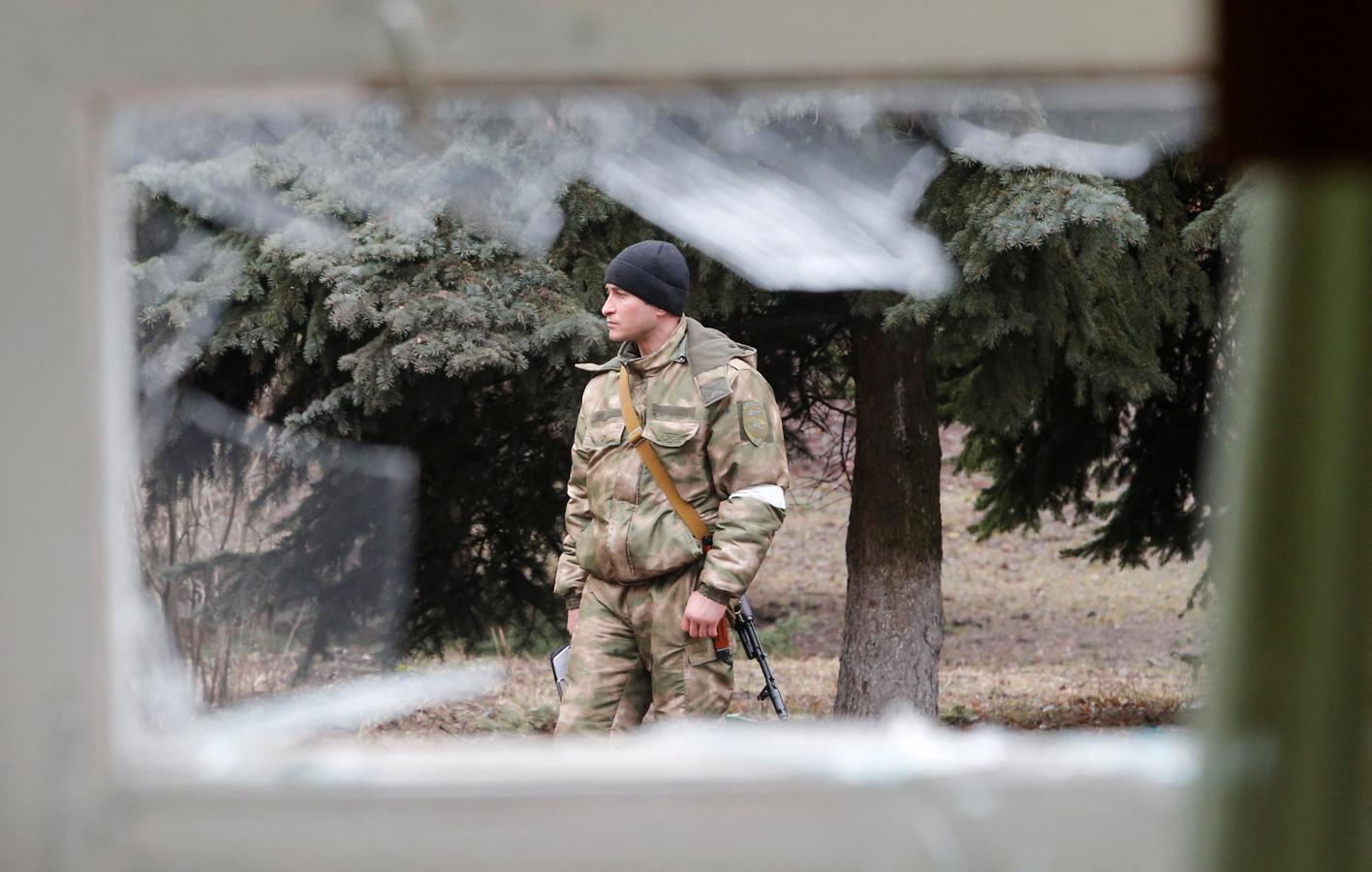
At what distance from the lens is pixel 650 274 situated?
3.17 m

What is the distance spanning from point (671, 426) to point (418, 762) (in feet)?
8.00

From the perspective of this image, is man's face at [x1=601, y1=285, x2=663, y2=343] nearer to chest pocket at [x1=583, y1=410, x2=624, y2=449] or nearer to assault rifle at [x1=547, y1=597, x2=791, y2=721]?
chest pocket at [x1=583, y1=410, x2=624, y2=449]

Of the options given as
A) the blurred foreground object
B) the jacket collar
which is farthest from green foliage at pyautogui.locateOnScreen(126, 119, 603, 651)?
the blurred foreground object

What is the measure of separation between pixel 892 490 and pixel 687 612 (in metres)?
2.65

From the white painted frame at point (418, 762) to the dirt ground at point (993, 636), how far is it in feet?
13.0

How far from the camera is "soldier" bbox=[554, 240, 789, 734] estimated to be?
3094 mm

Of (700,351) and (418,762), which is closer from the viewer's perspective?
(418,762)

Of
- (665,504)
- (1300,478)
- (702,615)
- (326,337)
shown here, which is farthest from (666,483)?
(1300,478)

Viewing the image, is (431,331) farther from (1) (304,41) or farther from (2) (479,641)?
(1) (304,41)

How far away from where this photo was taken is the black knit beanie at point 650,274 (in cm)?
318

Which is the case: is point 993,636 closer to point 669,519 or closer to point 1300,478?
point 669,519

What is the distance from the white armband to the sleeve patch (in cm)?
11

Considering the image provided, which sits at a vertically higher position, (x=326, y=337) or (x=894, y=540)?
(x=326, y=337)

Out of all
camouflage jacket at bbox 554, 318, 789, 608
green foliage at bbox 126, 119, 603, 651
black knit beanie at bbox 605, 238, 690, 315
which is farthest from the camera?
green foliage at bbox 126, 119, 603, 651
